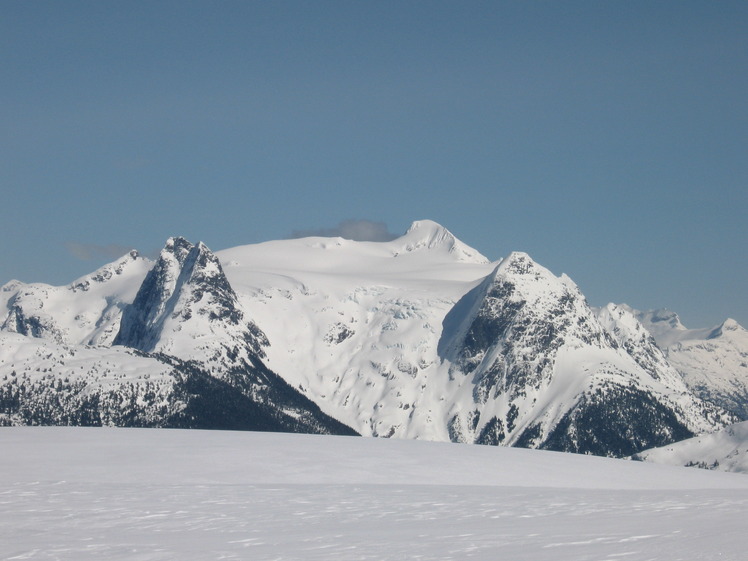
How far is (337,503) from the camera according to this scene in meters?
73.8

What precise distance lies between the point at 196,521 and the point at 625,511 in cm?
2986

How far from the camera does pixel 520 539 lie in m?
57.8

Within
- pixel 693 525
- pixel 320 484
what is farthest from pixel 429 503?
pixel 693 525

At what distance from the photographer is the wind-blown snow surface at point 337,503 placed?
181 feet

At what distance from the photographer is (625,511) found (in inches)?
2805

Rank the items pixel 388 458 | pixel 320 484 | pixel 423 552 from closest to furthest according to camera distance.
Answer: pixel 423 552
pixel 320 484
pixel 388 458

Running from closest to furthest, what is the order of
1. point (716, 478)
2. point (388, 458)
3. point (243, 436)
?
point (388, 458)
point (716, 478)
point (243, 436)

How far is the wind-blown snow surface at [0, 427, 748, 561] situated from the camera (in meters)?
55.2

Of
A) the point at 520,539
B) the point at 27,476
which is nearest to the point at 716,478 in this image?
the point at 520,539

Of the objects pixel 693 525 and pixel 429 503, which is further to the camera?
pixel 429 503

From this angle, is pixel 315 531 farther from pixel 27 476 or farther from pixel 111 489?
pixel 27 476

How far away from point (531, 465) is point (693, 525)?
150 ft

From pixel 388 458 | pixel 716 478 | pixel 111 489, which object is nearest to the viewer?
pixel 111 489

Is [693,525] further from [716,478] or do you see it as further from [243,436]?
[243,436]
